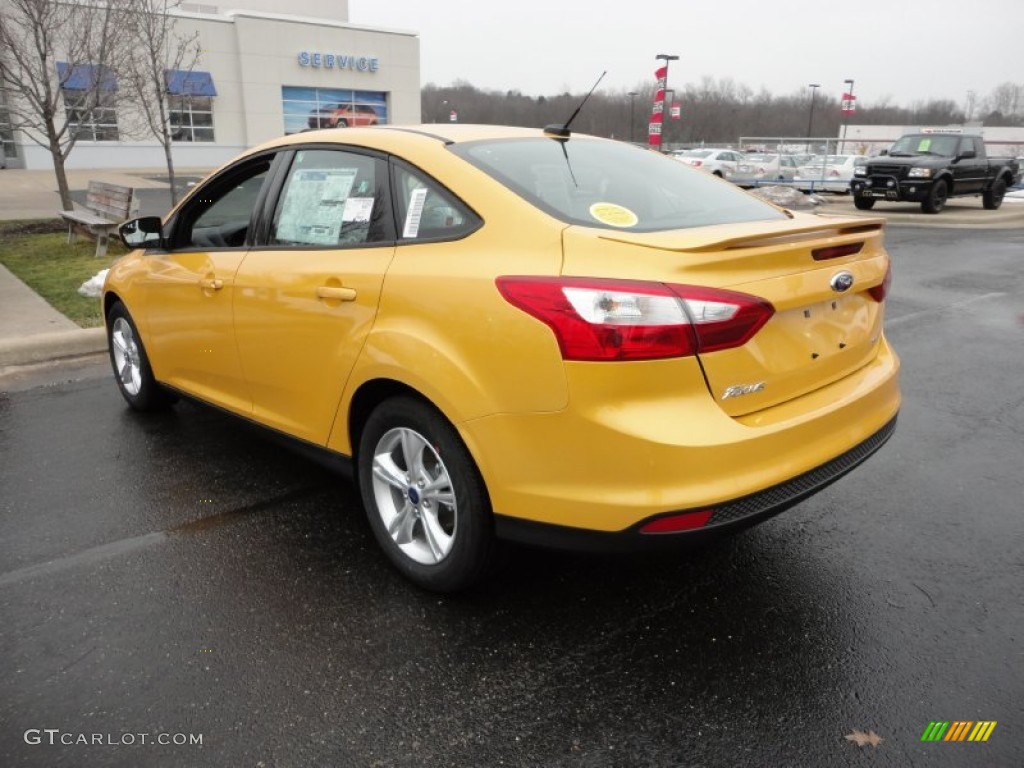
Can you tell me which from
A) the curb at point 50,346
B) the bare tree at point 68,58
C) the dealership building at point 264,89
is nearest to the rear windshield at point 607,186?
the curb at point 50,346

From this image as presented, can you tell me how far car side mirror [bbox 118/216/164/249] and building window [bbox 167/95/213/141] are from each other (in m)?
32.2

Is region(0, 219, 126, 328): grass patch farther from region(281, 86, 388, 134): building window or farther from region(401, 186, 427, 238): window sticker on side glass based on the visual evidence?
region(281, 86, 388, 134): building window

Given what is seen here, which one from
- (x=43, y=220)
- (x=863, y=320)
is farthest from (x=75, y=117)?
(x=863, y=320)

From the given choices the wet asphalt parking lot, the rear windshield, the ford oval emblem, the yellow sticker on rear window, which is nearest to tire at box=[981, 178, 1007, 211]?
the wet asphalt parking lot

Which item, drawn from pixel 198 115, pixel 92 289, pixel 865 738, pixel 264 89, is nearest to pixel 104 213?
pixel 92 289

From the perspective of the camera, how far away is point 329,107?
124ft

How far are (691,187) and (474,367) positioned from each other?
1458 mm

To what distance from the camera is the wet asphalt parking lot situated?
2236mm

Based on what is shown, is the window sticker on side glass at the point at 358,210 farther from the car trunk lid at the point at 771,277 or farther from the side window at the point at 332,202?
the car trunk lid at the point at 771,277

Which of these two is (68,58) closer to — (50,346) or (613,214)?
(50,346)

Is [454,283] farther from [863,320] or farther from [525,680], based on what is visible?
[863,320]

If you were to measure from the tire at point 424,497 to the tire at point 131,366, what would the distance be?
7.10ft

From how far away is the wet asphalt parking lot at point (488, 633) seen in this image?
224 cm

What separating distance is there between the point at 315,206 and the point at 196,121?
35.3 meters
